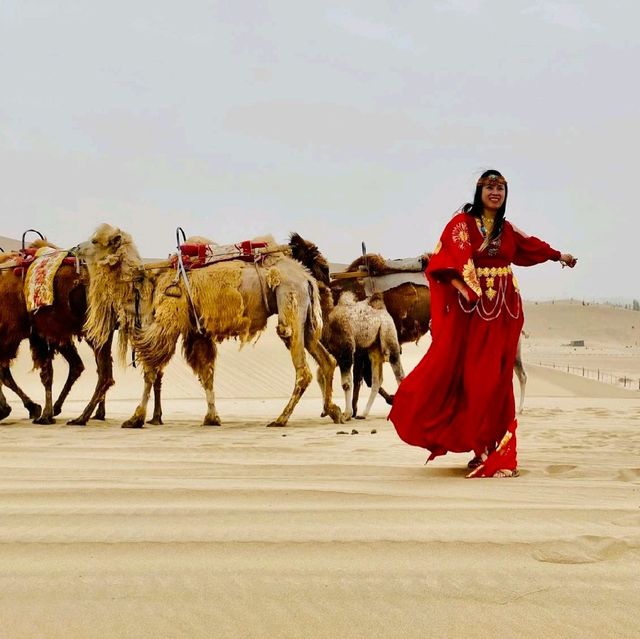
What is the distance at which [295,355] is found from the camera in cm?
1005

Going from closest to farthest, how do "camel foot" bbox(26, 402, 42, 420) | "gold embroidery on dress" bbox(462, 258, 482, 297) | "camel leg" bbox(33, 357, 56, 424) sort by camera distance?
"gold embroidery on dress" bbox(462, 258, 482, 297), "camel leg" bbox(33, 357, 56, 424), "camel foot" bbox(26, 402, 42, 420)

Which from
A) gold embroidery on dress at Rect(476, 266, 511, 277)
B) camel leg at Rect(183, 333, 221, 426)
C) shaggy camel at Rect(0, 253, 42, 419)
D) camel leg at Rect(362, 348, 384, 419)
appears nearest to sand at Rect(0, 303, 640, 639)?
gold embroidery on dress at Rect(476, 266, 511, 277)

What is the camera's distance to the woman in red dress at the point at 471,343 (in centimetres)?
540

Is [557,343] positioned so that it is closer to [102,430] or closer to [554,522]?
[102,430]

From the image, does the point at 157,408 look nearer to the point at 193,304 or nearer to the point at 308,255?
the point at 193,304

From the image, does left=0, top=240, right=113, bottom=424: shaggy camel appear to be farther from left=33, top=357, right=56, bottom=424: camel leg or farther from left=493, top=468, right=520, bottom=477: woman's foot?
left=493, top=468, right=520, bottom=477: woman's foot

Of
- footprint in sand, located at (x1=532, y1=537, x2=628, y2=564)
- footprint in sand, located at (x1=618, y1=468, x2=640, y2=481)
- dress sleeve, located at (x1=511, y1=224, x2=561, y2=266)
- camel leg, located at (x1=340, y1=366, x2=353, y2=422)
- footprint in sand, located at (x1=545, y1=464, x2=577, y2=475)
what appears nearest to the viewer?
footprint in sand, located at (x1=532, y1=537, x2=628, y2=564)

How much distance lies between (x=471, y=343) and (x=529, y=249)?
31.2 inches

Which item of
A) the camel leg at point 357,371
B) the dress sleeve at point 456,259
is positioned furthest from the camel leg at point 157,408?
the dress sleeve at point 456,259

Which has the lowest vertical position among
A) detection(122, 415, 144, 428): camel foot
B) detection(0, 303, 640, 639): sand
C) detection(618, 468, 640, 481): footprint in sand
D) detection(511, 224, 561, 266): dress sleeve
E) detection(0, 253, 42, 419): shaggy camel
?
detection(122, 415, 144, 428): camel foot

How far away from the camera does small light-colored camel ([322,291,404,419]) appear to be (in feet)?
36.9

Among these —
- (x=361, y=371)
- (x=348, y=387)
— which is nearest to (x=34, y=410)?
(x=348, y=387)

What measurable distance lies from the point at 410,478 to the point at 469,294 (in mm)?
1227

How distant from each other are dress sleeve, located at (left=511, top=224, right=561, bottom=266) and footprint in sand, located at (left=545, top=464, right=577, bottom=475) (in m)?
1.31
